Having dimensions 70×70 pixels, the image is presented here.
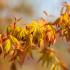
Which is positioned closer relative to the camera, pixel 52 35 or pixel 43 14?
pixel 52 35

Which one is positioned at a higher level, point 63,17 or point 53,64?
point 63,17

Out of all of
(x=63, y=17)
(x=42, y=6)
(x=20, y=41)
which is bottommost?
(x=20, y=41)

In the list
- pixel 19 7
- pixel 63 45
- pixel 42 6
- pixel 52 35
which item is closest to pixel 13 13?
pixel 19 7

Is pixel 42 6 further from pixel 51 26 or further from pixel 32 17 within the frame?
pixel 51 26

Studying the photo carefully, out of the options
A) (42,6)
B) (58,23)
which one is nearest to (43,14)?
(42,6)

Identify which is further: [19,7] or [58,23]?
[19,7]

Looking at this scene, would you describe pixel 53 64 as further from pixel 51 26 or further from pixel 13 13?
pixel 13 13
